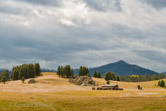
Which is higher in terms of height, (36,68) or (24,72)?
(36,68)

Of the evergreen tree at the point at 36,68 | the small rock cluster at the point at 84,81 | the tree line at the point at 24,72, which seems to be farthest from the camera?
the evergreen tree at the point at 36,68

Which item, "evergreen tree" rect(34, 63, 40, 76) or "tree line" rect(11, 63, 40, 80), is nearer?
"tree line" rect(11, 63, 40, 80)

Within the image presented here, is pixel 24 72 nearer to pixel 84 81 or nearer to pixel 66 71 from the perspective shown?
pixel 66 71

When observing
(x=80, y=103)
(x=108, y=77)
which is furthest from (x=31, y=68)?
(x=80, y=103)

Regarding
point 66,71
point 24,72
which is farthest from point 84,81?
point 24,72

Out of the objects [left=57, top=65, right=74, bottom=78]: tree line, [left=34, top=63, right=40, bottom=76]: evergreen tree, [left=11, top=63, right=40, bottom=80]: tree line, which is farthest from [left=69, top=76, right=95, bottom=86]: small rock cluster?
[left=34, top=63, right=40, bottom=76]: evergreen tree

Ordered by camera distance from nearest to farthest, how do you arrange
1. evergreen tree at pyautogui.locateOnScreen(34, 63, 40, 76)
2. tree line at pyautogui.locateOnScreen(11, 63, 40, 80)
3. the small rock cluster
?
the small rock cluster < tree line at pyautogui.locateOnScreen(11, 63, 40, 80) < evergreen tree at pyautogui.locateOnScreen(34, 63, 40, 76)

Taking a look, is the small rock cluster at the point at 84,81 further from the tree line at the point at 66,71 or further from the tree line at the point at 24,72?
the tree line at the point at 24,72

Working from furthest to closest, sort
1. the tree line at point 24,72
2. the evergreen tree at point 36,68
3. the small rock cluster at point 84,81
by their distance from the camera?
the evergreen tree at point 36,68 → the tree line at point 24,72 → the small rock cluster at point 84,81

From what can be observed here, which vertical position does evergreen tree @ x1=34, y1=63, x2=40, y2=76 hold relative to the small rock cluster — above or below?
above

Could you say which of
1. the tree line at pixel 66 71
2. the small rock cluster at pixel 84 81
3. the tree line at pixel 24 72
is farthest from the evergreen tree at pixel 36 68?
the small rock cluster at pixel 84 81

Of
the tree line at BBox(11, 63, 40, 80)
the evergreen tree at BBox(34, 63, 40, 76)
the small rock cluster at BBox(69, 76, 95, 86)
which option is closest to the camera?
the small rock cluster at BBox(69, 76, 95, 86)

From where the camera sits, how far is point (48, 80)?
144 meters

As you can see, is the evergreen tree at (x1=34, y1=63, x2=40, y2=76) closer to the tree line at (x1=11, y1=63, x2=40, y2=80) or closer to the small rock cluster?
the tree line at (x1=11, y1=63, x2=40, y2=80)
